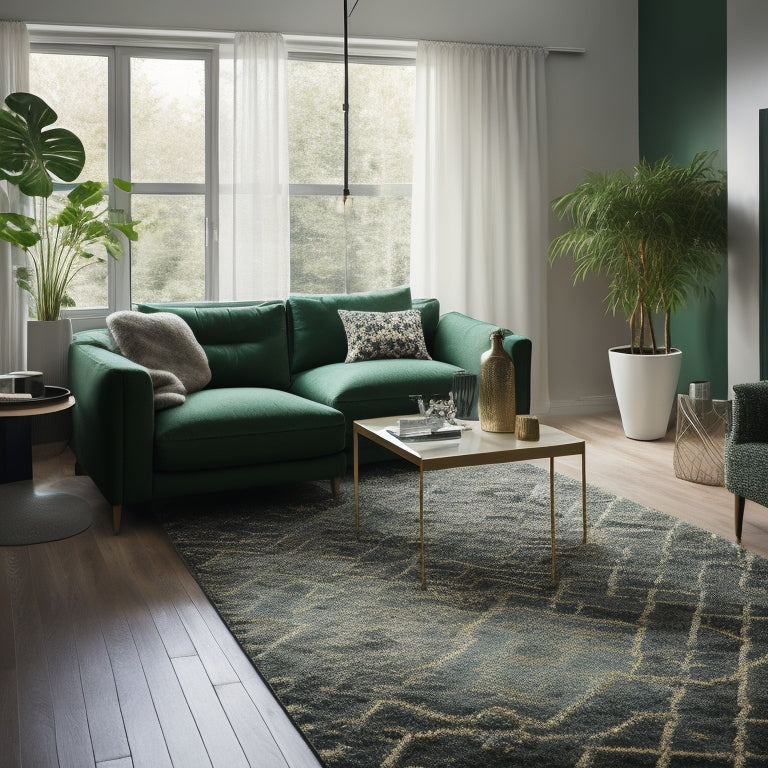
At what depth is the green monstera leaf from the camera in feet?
15.5

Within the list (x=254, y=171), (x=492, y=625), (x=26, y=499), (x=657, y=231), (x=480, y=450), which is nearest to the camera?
(x=492, y=625)

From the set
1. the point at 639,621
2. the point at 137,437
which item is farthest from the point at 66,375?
the point at 639,621

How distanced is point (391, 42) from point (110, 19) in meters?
1.66

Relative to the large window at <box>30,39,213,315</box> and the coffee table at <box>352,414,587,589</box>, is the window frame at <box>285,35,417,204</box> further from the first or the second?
the coffee table at <box>352,414,587,589</box>

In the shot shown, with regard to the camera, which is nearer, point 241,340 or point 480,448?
point 480,448

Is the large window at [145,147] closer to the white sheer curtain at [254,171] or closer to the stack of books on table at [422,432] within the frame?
the white sheer curtain at [254,171]

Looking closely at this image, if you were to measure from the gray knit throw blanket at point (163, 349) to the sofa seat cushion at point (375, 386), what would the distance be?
58cm

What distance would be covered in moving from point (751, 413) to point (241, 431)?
2.03 metres

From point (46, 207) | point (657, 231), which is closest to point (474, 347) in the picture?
point (657, 231)

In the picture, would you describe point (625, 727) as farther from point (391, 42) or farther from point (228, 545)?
point (391, 42)

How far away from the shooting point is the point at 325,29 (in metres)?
5.52

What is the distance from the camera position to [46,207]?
5.07 metres

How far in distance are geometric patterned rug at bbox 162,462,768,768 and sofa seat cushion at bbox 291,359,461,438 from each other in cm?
46

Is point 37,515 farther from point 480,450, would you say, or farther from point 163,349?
point 480,450
